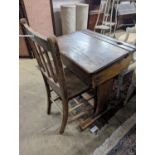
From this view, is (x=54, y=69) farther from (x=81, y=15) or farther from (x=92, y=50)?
(x=81, y=15)

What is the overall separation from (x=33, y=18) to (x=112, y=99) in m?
1.85

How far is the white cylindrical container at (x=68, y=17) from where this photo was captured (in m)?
2.76

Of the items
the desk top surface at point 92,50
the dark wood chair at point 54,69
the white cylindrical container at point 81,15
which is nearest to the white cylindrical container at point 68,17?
the white cylindrical container at point 81,15

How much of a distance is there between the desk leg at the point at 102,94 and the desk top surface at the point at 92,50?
0.27m

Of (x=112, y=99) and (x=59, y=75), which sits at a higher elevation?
(x=59, y=75)

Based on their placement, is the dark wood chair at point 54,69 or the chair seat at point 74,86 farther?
the chair seat at point 74,86

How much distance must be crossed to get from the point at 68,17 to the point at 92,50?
1.92 m

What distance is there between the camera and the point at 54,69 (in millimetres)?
1071

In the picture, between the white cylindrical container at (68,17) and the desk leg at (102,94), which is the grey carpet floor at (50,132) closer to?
the desk leg at (102,94)

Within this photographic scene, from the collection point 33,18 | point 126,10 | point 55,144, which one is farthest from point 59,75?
point 126,10

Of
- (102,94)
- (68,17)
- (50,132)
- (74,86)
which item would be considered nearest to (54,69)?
(74,86)

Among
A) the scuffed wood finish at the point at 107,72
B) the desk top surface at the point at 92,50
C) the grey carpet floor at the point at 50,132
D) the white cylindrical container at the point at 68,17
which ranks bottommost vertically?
the grey carpet floor at the point at 50,132
